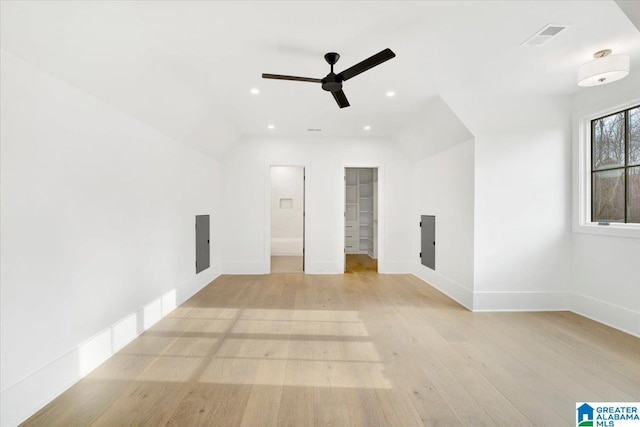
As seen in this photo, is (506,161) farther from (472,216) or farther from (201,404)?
(201,404)

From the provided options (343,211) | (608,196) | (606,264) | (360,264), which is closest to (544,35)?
(608,196)

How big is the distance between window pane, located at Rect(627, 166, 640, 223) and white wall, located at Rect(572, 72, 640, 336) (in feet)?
0.80

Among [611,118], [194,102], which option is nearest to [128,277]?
[194,102]

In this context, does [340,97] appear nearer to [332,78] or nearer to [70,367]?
[332,78]

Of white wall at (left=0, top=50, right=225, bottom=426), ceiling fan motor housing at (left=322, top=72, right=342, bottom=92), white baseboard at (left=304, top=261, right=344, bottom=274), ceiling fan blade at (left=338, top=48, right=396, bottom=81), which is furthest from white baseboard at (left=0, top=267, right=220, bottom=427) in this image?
ceiling fan blade at (left=338, top=48, right=396, bottom=81)

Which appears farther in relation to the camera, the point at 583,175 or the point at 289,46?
the point at 583,175

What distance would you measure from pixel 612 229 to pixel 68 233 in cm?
510

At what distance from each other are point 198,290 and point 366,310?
259cm

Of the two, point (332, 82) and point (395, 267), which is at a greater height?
point (332, 82)

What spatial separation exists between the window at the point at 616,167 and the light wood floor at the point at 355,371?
49.7 inches

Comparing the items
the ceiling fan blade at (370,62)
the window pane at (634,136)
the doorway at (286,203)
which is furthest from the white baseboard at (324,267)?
the window pane at (634,136)

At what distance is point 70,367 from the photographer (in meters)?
2.04

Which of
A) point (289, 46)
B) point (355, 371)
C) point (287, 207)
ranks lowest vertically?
point (355, 371)

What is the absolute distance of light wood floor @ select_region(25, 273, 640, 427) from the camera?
175 centimetres
